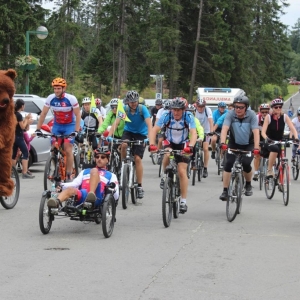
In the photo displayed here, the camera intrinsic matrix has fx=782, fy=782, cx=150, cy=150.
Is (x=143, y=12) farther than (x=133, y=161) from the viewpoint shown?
Yes

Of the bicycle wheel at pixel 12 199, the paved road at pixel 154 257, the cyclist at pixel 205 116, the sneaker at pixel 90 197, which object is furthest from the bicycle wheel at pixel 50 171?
the cyclist at pixel 205 116

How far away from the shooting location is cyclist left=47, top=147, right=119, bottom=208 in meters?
9.52

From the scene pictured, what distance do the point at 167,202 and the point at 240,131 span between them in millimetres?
2009

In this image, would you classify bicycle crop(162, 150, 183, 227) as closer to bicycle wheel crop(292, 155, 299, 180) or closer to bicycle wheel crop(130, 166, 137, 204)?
bicycle wheel crop(130, 166, 137, 204)

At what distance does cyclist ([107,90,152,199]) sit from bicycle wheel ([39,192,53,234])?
3329 mm

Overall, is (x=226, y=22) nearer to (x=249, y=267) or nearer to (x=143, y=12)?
(x=143, y=12)

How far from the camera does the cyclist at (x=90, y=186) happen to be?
31.2ft

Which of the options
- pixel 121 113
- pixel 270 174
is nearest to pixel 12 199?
pixel 121 113

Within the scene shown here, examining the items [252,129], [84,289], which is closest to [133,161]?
[252,129]

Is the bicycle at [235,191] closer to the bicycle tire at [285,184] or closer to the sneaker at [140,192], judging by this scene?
the sneaker at [140,192]

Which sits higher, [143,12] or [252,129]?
[143,12]

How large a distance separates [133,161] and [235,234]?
3195 millimetres

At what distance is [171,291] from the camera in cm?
684

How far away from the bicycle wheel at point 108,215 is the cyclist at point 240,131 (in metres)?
2.51
